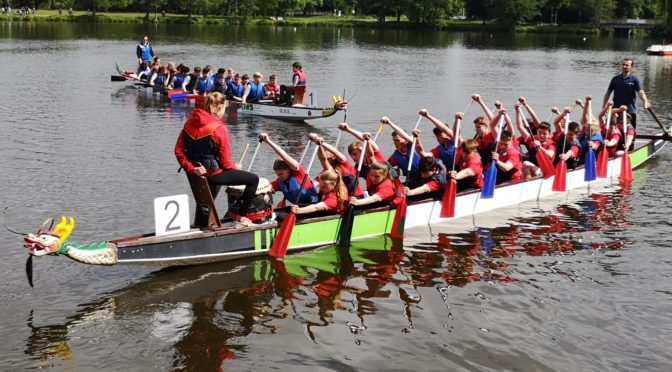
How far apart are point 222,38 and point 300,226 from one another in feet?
219

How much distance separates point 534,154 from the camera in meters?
18.6

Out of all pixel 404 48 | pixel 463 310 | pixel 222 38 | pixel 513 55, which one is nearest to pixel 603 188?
pixel 463 310

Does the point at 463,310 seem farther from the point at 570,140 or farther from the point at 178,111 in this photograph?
the point at 178,111

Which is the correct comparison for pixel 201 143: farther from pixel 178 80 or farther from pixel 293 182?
pixel 178 80

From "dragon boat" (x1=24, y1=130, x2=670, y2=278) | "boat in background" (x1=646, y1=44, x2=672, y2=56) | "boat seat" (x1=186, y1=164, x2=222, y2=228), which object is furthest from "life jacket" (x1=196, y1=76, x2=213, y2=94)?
"boat in background" (x1=646, y1=44, x2=672, y2=56)

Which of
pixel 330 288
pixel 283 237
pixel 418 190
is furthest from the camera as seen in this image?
pixel 418 190

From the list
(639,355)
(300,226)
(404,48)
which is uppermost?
(404,48)

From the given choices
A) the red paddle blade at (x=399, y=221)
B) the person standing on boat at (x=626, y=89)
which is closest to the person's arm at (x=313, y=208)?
the red paddle blade at (x=399, y=221)

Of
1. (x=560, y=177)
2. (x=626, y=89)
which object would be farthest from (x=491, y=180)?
(x=626, y=89)

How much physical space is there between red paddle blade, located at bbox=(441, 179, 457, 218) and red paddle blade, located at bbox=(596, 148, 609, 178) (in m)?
6.01

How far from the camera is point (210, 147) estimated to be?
38.7 ft

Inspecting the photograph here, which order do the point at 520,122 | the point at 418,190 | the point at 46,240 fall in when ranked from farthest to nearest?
the point at 520,122
the point at 418,190
the point at 46,240

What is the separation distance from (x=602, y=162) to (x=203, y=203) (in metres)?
11.6

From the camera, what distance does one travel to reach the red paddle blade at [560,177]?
1800cm
